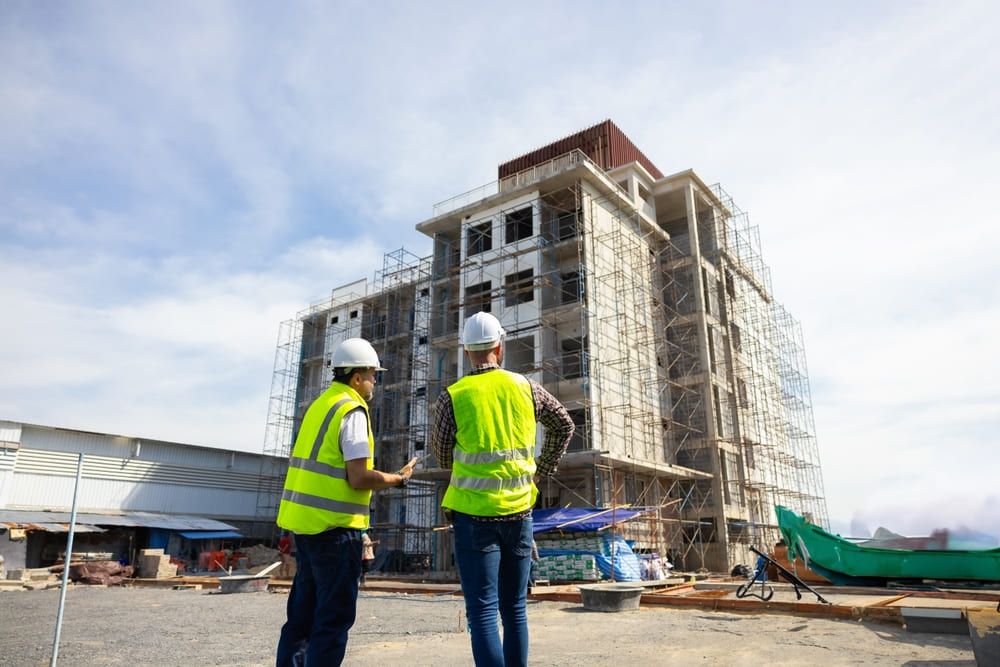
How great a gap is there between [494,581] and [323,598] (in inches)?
29.9

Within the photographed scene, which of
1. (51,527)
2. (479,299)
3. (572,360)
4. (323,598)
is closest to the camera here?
(323,598)

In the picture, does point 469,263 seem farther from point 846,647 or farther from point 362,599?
point 846,647

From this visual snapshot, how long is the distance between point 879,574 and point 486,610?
43.2 ft

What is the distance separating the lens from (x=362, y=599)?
11.8 metres

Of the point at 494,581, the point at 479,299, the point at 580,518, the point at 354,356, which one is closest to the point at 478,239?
the point at 479,299

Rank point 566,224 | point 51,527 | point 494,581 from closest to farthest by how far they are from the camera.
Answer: point 494,581 → point 51,527 → point 566,224

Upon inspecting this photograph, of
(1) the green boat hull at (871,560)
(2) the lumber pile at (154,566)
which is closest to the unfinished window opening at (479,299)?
(2) the lumber pile at (154,566)

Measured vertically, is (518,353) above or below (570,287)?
below

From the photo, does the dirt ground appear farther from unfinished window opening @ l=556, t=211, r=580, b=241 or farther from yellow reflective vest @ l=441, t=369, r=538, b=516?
unfinished window opening @ l=556, t=211, r=580, b=241

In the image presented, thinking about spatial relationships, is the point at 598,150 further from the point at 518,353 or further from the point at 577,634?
the point at 577,634

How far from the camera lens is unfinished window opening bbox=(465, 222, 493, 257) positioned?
89.0 ft

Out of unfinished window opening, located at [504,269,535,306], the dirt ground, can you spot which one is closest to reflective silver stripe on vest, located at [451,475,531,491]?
the dirt ground

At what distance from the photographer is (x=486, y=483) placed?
270cm

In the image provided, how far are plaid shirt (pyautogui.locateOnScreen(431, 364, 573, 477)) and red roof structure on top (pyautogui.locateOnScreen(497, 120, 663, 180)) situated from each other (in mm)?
27789
